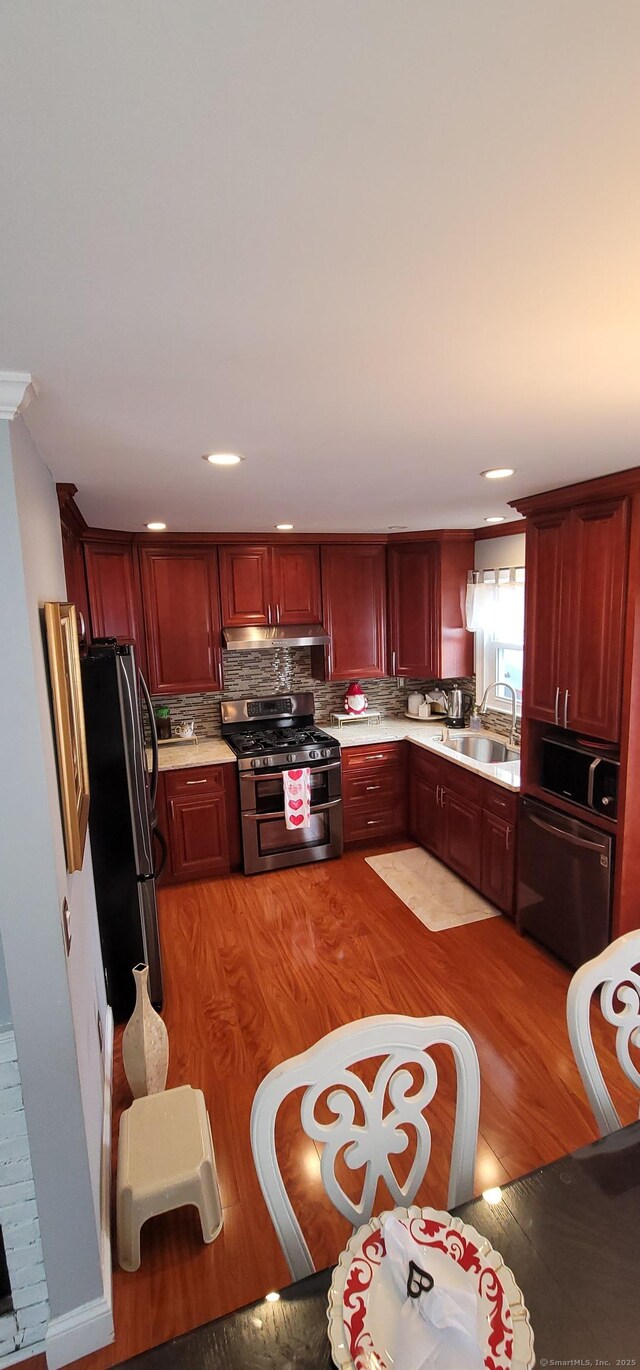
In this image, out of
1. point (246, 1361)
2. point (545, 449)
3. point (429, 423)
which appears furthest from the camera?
point (545, 449)

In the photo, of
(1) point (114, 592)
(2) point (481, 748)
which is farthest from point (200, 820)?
(2) point (481, 748)

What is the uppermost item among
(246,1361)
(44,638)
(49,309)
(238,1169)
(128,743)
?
(49,309)

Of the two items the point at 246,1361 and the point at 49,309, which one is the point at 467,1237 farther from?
the point at 49,309

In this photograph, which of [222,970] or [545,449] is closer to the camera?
[545,449]

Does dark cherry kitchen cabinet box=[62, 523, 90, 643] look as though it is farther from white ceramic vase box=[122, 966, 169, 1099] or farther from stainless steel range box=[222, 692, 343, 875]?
white ceramic vase box=[122, 966, 169, 1099]

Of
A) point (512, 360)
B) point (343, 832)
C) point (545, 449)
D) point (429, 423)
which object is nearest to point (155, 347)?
point (512, 360)

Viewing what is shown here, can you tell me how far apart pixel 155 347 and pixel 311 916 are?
3086 mm

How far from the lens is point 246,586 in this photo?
395 cm

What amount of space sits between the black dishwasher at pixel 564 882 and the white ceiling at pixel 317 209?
6.23 ft

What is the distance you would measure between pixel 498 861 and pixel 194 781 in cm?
186

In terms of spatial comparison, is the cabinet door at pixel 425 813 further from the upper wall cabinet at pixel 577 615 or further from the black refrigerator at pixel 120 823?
the black refrigerator at pixel 120 823

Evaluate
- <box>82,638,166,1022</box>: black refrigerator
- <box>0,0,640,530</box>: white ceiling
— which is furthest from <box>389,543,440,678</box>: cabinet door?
<box>0,0,640,530</box>: white ceiling

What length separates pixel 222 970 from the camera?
296 cm

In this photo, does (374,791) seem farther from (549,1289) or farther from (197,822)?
(549,1289)
